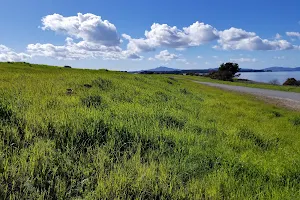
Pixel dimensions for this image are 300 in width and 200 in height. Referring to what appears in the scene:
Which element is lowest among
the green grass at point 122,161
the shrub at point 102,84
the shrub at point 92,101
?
the green grass at point 122,161

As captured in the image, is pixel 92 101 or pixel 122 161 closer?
pixel 122 161

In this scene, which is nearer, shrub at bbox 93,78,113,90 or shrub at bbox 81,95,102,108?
shrub at bbox 81,95,102,108

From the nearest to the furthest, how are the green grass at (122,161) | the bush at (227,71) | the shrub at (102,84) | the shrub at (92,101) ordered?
the green grass at (122,161), the shrub at (92,101), the shrub at (102,84), the bush at (227,71)

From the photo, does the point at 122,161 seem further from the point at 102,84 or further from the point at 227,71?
the point at 227,71

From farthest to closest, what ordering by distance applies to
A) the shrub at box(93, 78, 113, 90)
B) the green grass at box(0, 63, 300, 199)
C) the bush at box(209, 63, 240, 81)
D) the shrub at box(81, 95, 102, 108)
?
the bush at box(209, 63, 240, 81), the shrub at box(93, 78, 113, 90), the shrub at box(81, 95, 102, 108), the green grass at box(0, 63, 300, 199)

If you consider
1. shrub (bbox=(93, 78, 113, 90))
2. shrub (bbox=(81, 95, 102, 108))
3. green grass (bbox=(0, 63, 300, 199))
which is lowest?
green grass (bbox=(0, 63, 300, 199))

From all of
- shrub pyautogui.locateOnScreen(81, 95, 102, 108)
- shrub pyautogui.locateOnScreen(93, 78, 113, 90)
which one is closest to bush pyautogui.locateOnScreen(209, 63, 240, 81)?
shrub pyautogui.locateOnScreen(93, 78, 113, 90)

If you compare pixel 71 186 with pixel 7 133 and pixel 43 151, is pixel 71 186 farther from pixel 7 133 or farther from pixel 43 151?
pixel 7 133

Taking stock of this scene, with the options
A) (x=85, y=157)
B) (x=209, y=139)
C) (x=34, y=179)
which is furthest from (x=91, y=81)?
(x=34, y=179)

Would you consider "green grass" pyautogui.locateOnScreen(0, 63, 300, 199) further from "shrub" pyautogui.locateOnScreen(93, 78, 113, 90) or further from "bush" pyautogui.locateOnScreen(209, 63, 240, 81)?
"bush" pyautogui.locateOnScreen(209, 63, 240, 81)

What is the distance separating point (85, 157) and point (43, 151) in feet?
2.72

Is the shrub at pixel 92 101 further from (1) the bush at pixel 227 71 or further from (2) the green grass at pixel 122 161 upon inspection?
(1) the bush at pixel 227 71

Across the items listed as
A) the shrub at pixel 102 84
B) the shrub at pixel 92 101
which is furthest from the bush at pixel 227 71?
the shrub at pixel 92 101

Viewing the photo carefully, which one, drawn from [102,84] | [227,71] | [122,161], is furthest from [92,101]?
[227,71]
